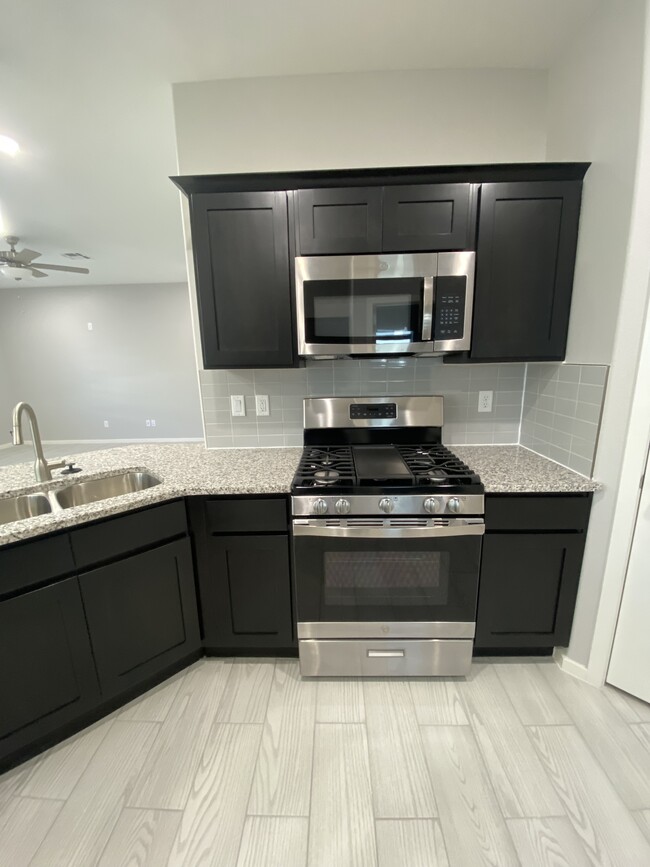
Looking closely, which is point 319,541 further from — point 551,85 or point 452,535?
point 551,85

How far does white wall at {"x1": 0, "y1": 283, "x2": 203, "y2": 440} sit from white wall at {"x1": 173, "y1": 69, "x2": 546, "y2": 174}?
4.82 meters

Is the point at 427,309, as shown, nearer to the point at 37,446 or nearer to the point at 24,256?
the point at 37,446

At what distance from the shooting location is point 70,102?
69.9 inches

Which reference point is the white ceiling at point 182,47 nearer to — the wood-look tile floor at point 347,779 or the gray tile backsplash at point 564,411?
the gray tile backsplash at point 564,411

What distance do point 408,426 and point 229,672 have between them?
1566mm

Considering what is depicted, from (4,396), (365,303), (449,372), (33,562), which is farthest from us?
(4,396)

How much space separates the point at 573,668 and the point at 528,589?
→ 1.54 ft

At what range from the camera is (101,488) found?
1.81m

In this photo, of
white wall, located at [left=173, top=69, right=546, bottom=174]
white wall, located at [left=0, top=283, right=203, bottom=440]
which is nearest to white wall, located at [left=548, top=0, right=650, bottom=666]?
white wall, located at [left=173, top=69, right=546, bottom=174]

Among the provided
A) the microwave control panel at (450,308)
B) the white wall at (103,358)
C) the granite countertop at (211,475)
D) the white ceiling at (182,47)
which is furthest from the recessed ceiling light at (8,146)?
the white wall at (103,358)

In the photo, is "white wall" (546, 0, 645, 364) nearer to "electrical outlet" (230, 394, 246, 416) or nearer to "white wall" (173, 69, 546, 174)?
"white wall" (173, 69, 546, 174)

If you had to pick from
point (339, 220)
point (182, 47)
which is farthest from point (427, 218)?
point (182, 47)

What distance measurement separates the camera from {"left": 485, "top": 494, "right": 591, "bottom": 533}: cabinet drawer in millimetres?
1490

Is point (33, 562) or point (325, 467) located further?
point (325, 467)
